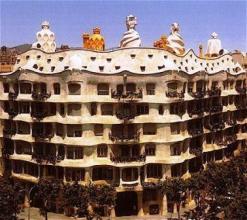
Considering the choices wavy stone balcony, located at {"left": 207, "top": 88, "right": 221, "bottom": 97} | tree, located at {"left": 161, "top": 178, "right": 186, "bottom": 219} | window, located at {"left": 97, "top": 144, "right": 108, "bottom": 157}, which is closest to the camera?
tree, located at {"left": 161, "top": 178, "right": 186, "bottom": 219}

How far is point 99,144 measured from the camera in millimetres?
67375

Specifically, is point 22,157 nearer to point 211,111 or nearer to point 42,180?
point 42,180

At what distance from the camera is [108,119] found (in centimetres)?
6731

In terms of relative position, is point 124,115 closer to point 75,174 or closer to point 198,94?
point 75,174

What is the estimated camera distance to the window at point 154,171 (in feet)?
227

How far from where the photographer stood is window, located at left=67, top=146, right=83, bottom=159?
66938 millimetres

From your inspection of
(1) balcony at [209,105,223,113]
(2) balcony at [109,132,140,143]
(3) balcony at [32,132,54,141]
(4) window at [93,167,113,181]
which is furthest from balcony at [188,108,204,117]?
(3) balcony at [32,132,54,141]

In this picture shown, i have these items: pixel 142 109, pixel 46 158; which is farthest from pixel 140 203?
pixel 46 158

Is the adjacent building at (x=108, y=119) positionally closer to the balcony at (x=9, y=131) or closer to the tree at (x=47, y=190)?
the balcony at (x=9, y=131)

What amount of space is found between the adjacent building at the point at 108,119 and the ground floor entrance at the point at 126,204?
0.13 meters

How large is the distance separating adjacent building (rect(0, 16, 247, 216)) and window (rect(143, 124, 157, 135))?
13 centimetres

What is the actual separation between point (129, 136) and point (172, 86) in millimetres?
8855

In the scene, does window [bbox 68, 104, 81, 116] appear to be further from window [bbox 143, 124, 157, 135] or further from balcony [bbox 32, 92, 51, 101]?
window [bbox 143, 124, 157, 135]

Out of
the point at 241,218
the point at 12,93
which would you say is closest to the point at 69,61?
the point at 12,93
